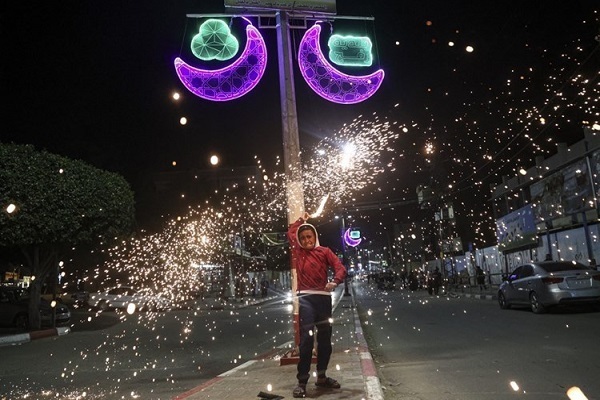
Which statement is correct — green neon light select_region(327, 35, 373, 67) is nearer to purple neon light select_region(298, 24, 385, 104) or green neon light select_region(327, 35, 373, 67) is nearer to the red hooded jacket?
purple neon light select_region(298, 24, 385, 104)

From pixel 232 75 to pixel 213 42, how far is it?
61 centimetres

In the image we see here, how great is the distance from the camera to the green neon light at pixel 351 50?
8.49 m

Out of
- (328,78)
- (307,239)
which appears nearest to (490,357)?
(307,239)

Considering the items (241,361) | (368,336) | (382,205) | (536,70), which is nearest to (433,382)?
(241,361)

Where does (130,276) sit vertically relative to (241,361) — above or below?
above

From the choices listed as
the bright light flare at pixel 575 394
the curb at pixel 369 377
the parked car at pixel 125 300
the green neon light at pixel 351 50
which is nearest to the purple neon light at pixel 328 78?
the green neon light at pixel 351 50

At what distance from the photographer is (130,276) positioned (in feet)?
128

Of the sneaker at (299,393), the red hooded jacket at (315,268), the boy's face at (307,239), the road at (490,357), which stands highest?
the boy's face at (307,239)

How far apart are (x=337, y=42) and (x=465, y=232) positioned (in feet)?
158

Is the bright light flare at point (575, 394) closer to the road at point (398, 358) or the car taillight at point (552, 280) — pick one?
the road at point (398, 358)

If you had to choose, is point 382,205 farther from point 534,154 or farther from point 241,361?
point 241,361

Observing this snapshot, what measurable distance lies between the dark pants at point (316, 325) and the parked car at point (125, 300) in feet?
80.2

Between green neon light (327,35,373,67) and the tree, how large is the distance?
10481 mm

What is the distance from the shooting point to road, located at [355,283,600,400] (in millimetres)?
5543
